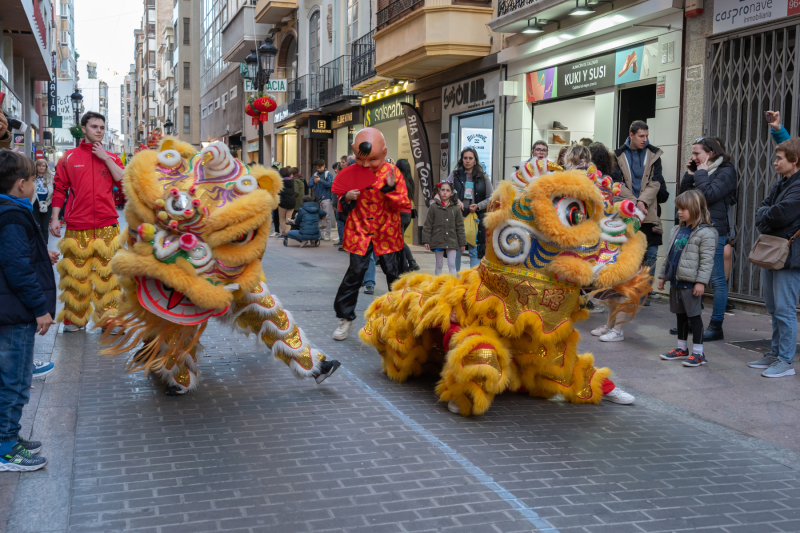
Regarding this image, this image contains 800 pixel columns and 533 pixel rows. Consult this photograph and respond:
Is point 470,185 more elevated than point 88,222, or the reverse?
point 470,185

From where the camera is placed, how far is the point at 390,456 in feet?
13.4

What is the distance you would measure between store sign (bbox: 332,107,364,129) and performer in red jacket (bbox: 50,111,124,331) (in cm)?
1761

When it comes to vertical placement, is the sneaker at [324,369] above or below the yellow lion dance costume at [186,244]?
below

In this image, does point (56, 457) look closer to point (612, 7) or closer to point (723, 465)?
point (723, 465)

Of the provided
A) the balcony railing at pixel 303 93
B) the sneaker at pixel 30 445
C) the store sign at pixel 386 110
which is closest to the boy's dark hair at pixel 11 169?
the sneaker at pixel 30 445

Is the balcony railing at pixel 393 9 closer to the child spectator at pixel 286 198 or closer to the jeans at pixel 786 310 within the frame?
the child spectator at pixel 286 198

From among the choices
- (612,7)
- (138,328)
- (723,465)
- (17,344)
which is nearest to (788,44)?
(612,7)

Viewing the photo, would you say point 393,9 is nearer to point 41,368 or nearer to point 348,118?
point 348,118

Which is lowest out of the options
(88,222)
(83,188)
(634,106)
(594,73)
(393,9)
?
(88,222)

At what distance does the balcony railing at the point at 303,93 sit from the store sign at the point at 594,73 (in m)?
14.1

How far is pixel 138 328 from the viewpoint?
183 inches

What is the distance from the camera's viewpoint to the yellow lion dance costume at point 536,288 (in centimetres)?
459

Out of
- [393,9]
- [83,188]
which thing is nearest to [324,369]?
[83,188]

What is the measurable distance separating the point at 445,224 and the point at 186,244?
598 cm
